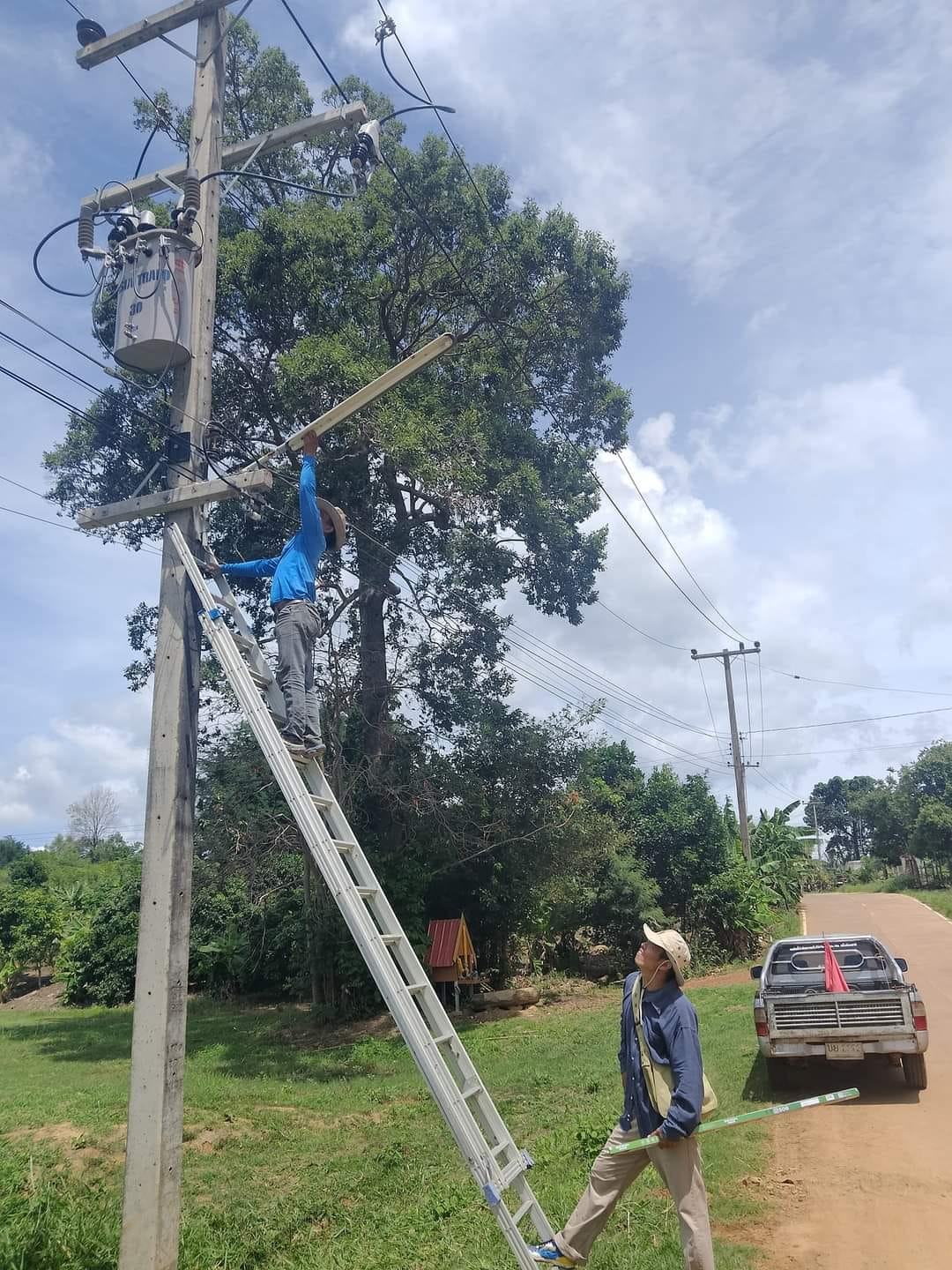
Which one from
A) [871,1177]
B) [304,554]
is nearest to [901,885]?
[871,1177]

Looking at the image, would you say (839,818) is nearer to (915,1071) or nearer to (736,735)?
(736,735)

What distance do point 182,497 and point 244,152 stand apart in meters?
3.38

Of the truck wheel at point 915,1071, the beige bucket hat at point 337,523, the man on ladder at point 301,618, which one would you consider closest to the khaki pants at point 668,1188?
the man on ladder at point 301,618

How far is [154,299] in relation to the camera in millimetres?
7145

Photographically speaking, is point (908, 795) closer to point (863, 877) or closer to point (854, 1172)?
point (863, 877)

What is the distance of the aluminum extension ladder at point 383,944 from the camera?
486cm

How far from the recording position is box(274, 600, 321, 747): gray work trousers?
646 cm

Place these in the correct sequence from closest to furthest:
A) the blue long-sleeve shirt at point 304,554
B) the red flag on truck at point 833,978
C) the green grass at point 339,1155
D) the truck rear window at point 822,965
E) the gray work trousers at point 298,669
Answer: the green grass at point 339,1155, the gray work trousers at point 298,669, the blue long-sleeve shirt at point 304,554, the red flag on truck at point 833,978, the truck rear window at point 822,965

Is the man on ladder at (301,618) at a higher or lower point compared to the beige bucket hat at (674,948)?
higher

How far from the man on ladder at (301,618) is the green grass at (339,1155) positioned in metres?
3.61

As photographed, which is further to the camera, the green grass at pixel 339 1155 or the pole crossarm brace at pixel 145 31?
the pole crossarm brace at pixel 145 31

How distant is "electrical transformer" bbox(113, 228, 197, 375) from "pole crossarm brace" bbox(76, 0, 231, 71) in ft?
6.76

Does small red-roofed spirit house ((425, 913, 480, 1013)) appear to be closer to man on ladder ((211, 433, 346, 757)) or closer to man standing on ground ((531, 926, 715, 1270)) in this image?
man on ladder ((211, 433, 346, 757))

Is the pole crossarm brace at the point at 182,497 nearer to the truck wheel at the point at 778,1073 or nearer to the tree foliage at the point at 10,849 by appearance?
the truck wheel at the point at 778,1073
